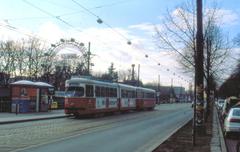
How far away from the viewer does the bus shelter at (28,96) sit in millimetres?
44906

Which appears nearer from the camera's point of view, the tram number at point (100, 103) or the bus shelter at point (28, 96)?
the tram number at point (100, 103)

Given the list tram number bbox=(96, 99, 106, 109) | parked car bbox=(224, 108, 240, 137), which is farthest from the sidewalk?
parked car bbox=(224, 108, 240, 137)

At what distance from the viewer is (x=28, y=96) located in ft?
150

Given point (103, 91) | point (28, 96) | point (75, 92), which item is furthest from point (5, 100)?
point (75, 92)

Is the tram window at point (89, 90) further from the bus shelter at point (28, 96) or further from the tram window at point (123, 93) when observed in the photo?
the tram window at point (123, 93)

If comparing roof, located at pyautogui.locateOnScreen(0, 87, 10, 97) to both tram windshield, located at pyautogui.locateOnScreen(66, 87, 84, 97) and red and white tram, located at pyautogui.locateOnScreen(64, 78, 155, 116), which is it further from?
tram windshield, located at pyautogui.locateOnScreen(66, 87, 84, 97)

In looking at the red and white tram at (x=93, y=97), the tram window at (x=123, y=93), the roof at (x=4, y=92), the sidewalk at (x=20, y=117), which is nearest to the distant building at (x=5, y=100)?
the roof at (x=4, y=92)

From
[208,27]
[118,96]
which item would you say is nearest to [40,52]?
[118,96]

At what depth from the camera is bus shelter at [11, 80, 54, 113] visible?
44906 millimetres

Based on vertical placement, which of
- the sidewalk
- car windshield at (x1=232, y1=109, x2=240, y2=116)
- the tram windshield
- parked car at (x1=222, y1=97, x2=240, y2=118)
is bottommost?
the sidewalk

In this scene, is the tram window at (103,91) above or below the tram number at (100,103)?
above

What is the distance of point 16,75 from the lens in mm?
87312

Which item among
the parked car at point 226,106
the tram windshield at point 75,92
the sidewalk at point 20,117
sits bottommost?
the sidewalk at point 20,117

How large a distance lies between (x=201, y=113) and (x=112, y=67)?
135 metres
